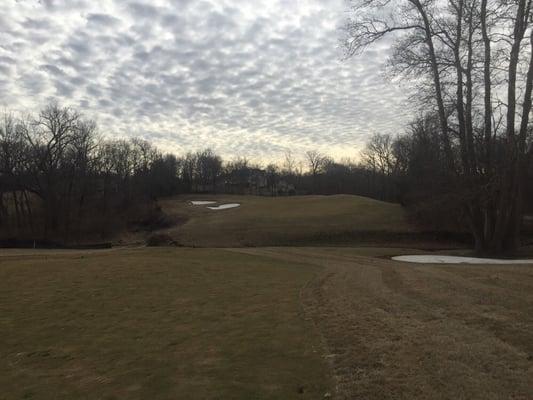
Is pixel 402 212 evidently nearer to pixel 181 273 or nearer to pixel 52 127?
pixel 181 273

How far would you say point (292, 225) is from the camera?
45.4 meters

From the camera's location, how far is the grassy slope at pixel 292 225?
4200 cm

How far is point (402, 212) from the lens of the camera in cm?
4869

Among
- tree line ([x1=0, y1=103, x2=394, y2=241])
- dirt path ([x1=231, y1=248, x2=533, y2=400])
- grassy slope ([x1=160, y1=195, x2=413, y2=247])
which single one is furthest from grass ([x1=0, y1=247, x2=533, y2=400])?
tree line ([x1=0, y1=103, x2=394, y2=241])

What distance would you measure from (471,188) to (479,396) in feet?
79.0

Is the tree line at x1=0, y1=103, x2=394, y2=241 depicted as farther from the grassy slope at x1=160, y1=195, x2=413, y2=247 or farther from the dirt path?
the dirt path

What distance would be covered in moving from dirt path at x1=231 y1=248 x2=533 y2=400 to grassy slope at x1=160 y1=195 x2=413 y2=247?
2914cm

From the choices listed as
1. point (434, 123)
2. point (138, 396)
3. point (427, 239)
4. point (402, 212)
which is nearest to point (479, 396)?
point (138, 396)

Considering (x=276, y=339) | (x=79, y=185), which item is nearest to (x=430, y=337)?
(x=276, y=339)

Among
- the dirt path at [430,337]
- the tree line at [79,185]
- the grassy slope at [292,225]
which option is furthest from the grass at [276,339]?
the tree line at [79,185]

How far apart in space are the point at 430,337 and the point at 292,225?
38.3 meters

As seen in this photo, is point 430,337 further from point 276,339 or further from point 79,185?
point 79,185

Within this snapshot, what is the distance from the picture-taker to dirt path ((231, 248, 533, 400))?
17.0 ft

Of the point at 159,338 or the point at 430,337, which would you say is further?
the point at 159,338
